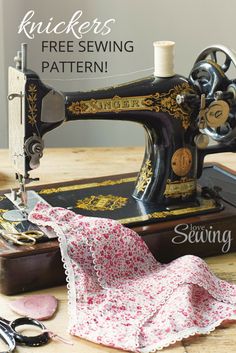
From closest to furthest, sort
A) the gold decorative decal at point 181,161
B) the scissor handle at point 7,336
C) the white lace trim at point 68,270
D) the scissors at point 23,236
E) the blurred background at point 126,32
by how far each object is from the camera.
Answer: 1. the scissor handle at point 7,336
2. the white lace trim at point 68,270
3. the scissors at point 23,236
4. the gold decorative decal at point 181,161
5. the blurred background at point 126,32

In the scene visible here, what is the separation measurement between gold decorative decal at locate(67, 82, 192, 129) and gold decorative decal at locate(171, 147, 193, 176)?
0.05m

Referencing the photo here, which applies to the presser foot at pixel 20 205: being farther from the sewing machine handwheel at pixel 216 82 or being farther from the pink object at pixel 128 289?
the sewing machine handwheel at pixel 216 82

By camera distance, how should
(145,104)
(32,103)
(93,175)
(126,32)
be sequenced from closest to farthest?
(32,103) < (145,104) < (93,175) < (126,32)

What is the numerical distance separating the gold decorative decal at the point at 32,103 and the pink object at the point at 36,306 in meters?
0.33

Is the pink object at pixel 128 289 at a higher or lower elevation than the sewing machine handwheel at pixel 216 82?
lower

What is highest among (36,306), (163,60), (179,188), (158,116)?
(163,60)

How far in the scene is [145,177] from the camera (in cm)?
165

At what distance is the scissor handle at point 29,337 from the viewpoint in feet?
3.92

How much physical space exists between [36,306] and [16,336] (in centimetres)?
12

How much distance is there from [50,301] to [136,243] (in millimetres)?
207

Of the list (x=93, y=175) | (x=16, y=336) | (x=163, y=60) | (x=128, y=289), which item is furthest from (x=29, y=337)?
(x=93, y=175)

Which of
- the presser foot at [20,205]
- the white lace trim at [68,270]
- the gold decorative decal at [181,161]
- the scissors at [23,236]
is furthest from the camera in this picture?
the gold decorative decal at [181,161]

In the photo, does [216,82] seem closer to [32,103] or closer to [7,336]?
[32,103]

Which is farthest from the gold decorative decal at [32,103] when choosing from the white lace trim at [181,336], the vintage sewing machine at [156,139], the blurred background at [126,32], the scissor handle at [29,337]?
the blurred background at [126,32]
